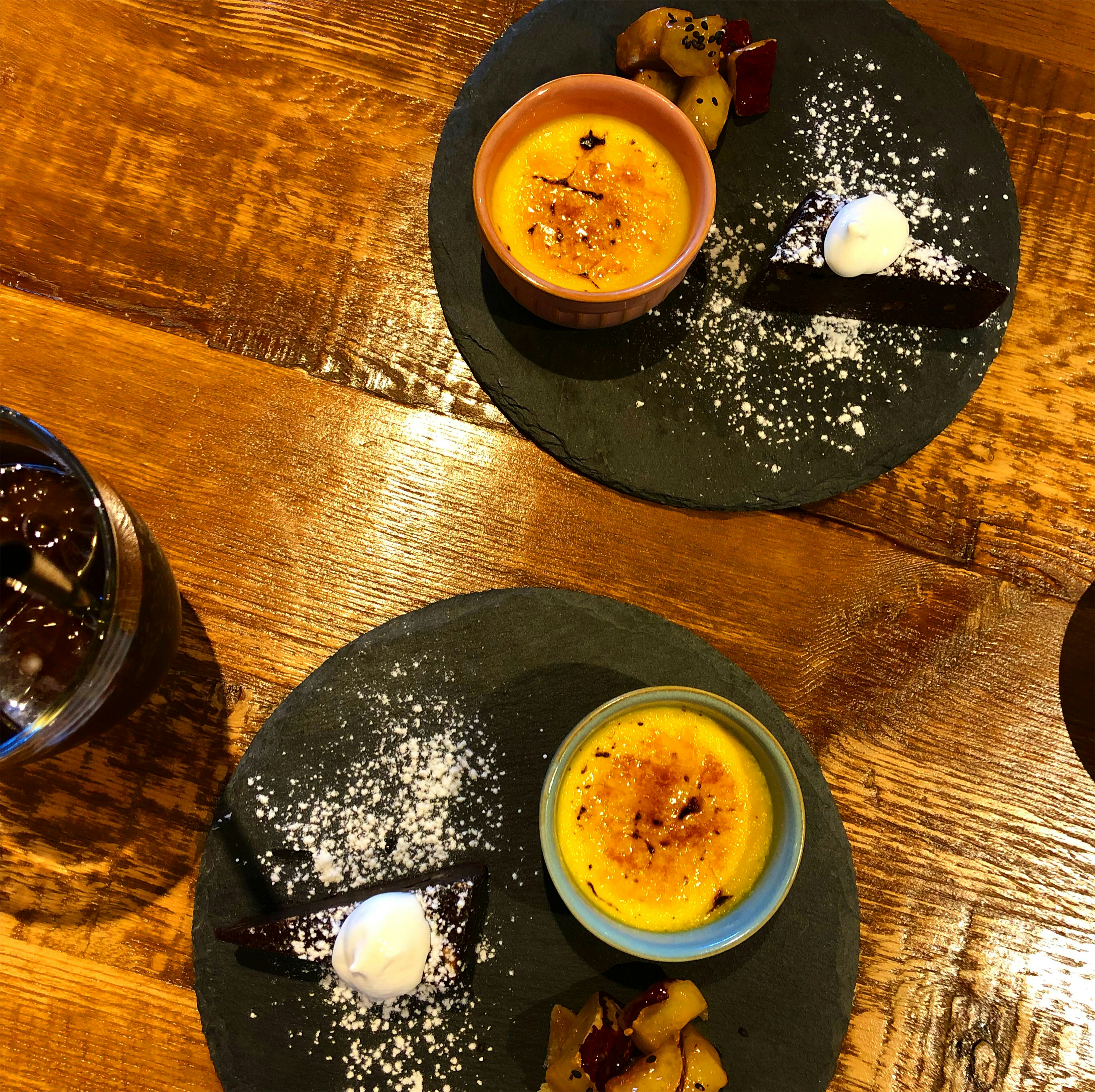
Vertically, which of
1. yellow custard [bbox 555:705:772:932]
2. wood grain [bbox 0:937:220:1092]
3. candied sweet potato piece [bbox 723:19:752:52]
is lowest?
wood grain [bbox 0:937:220:1092]

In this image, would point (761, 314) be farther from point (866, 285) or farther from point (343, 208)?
point (343, 208)

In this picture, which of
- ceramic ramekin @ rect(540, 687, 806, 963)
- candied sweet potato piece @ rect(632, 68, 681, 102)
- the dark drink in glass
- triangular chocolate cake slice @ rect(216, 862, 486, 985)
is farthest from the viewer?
candied sweet potato piece @ rect(632, 68, 681, 102)

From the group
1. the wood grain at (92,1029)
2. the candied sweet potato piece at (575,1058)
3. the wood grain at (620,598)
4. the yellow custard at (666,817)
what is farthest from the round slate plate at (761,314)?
the wood grain at (92,1029)

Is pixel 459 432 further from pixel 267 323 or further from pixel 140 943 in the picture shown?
pixel 140 943

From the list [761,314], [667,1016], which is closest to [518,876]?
[667,1016]

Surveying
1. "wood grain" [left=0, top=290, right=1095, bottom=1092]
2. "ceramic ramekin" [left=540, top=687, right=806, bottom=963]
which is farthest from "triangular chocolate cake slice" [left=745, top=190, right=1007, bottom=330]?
"ceramic ramekin" [left=540, top=687, right=806, bottom=963]

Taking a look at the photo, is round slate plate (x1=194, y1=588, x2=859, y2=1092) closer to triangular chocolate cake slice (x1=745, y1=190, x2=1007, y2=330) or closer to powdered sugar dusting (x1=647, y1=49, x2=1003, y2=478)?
powdered sugar dusting (x1=647, y1=49, x2=1003, y2=478)

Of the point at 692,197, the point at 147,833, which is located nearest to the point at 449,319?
the point at 692,197

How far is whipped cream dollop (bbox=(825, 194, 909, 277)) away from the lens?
1.52 m

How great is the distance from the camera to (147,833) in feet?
4.94

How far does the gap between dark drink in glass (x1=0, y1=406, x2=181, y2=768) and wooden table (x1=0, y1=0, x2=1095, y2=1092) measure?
1.25 ft

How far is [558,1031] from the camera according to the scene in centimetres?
142

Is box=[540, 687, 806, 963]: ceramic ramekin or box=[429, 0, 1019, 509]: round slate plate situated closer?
box=[540, 687, 806, 963]: ceramic ramekin

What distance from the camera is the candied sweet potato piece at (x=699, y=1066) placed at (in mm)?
1357
